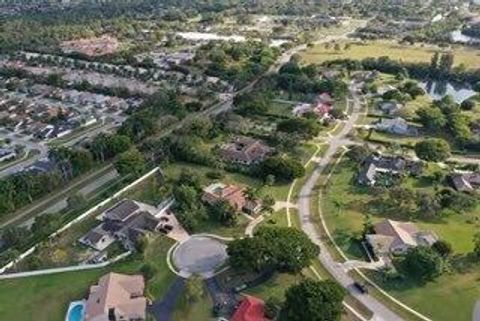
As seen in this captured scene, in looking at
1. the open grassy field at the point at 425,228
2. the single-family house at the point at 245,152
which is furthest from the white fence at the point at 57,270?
the single-family house at the point at 245,152

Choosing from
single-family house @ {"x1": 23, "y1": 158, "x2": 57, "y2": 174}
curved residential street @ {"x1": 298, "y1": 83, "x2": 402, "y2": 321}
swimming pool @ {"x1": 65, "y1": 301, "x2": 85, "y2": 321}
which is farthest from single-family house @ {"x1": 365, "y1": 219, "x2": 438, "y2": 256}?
single-family house @ {"x1": 23, "y1": 158, "x2": 57, "y2": 174}

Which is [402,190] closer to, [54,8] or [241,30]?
[241,30]

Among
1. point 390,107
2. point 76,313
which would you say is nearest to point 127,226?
point 76,313

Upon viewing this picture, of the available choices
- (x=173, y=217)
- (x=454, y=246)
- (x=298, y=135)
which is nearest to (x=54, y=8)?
(x=298, y=135)

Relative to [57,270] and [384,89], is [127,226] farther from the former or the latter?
[384,89]

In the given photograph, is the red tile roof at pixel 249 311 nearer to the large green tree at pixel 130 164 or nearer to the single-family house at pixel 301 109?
the large green tree at pixel 130 164

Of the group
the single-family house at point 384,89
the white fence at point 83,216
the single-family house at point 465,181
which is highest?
the single-family house at point 465,181
